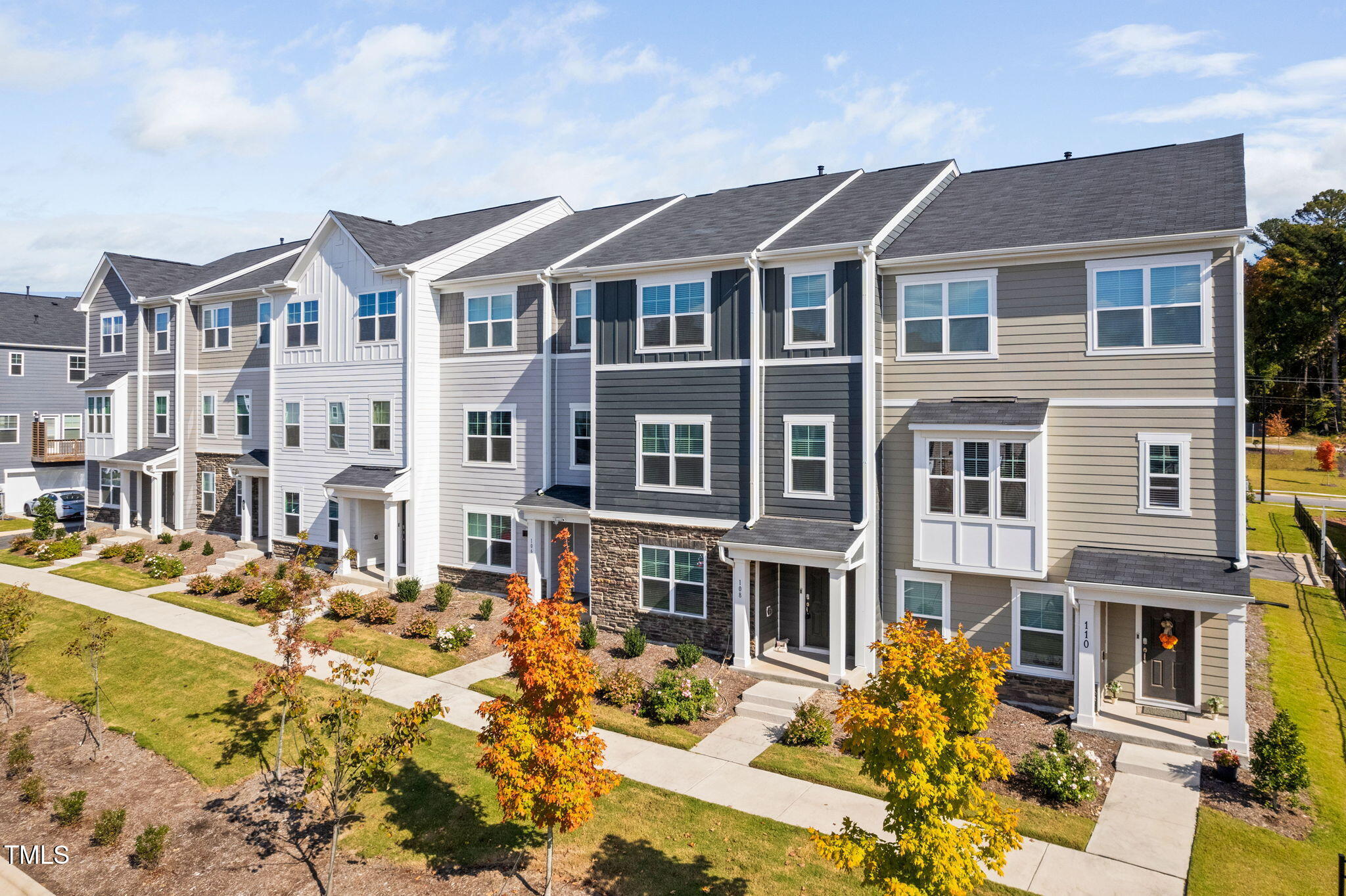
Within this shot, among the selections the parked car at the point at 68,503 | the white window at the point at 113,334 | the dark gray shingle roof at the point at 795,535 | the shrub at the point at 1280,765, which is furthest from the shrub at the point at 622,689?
the parked car at the point at 68,503

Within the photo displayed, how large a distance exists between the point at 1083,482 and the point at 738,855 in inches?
406

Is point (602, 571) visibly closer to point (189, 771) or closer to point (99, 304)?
point (189, 771)

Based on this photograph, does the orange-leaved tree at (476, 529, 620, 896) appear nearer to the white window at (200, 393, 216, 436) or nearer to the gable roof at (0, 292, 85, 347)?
the white window at (200, 393, 216, 436)

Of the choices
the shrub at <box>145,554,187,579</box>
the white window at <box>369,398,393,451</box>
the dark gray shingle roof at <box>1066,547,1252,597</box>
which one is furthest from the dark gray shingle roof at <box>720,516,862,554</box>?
the shrub at <box>145,554,187,579</box>

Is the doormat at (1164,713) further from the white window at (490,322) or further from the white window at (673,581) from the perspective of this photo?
the white window at (490,322)

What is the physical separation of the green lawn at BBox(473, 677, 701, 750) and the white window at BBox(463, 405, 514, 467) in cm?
837

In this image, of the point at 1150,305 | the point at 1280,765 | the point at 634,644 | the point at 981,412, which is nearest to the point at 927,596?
the point at 981,412

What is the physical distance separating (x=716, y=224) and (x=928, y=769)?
657 inches

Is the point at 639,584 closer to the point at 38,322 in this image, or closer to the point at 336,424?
the point at 336,424

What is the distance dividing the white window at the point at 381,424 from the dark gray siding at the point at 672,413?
27.3 feet

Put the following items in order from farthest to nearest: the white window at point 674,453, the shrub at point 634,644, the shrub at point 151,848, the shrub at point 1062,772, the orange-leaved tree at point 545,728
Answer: the white window at point 674,453
the shrub at point 634,644
the shrub at point 1062,772
the shrub at point 151,848
the orange-leaved tree at point 545,728

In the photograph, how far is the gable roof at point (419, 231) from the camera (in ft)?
83.4

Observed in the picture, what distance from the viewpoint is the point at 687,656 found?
59.7 feet

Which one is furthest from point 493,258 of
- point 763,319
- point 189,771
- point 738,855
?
point 738,855
